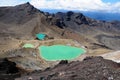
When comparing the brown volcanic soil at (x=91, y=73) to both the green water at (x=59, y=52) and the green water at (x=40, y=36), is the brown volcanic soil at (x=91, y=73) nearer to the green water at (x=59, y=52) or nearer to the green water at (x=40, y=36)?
the green water at (x=59, y=52)

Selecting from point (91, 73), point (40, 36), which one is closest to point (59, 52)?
point (40, 36)

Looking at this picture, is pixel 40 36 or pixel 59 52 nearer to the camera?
pixel 59 52

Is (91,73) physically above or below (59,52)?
above

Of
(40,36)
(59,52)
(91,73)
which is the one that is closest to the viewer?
(91,73)

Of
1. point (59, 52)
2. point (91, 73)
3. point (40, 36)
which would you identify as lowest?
point (40, 36)

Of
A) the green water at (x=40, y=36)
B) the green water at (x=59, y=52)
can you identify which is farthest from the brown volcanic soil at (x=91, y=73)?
the green water at (x=40, y=36)

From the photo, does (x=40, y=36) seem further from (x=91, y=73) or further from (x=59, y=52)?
(x=91, y=73)

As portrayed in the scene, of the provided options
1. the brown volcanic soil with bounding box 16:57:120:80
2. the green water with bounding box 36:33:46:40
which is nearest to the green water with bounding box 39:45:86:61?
the green water with bounding box 36:33:46:40

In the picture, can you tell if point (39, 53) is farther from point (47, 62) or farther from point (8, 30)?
point (8, 30)

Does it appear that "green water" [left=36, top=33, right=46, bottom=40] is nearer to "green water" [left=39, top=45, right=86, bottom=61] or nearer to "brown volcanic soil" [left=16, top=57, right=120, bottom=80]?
"green water" [left=39, top=45, right=86, bottom=61]
